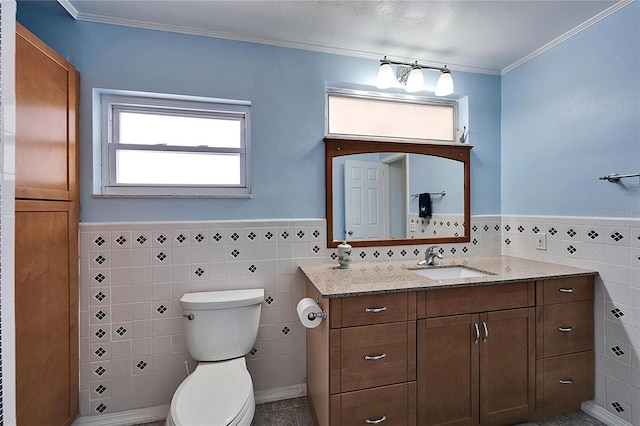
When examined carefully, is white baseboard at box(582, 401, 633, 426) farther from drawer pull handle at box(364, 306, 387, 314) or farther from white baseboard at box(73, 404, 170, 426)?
white baseboard at box(73, 404, 170, 426)


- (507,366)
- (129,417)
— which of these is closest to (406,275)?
(507,366)

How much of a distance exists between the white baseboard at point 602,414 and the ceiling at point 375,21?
2.27 m

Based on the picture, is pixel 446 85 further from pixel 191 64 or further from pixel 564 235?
pixel 191 64

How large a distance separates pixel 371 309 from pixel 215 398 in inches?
32.0

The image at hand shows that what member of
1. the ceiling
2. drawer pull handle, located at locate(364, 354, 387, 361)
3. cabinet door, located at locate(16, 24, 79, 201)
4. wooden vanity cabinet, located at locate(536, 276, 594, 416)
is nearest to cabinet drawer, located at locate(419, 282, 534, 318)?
wooden vanity cabinet, located at locate(536, 276, 594, 416)

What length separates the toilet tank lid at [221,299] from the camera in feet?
5.29

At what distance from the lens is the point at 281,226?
75.8 inches

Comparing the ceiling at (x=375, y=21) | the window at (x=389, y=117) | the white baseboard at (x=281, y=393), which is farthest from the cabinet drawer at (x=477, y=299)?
the ceiling at (x=375, y=21)

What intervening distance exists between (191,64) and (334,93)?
37.1 inches

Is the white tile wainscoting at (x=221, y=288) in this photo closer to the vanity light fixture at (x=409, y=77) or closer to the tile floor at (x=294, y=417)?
the tile floor at (x=294, y=417)

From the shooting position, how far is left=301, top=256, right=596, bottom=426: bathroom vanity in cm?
138

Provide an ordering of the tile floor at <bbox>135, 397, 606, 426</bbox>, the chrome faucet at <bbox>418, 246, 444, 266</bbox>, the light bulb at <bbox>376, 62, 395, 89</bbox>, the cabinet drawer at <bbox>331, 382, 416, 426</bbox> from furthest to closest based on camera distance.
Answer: the chrome faucet at <bbox>418, 246, 444, 266</bbox>, the light bulb at <bbox>376, 62, 395, 89</bbox>, the tile floor at <bbox>135, 397, 606, 426</bbox>, the cabinet drawer at <bbox>331, 382, 416, 426</bbox>

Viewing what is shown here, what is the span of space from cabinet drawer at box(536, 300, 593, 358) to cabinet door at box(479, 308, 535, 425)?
0.23 feet

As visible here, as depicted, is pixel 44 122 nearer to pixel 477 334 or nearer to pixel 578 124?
pixel 477 334
